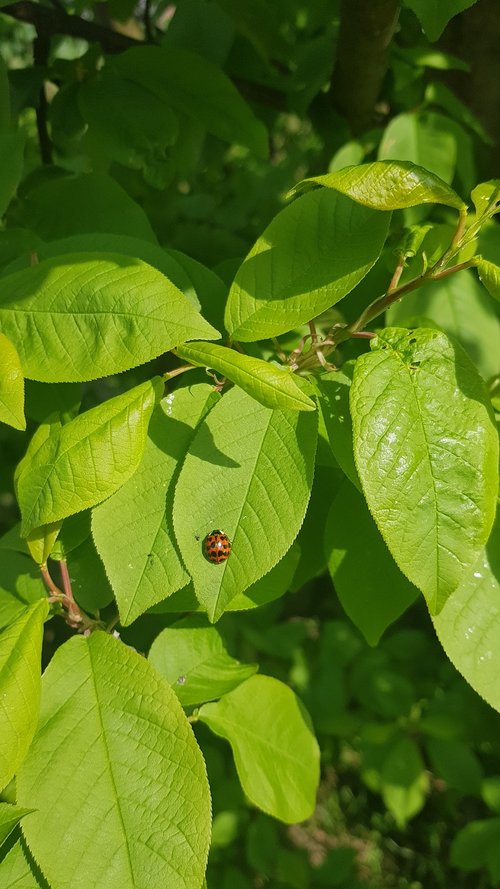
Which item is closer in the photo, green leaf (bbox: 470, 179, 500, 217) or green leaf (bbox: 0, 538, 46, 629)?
green leaf (bbox: 470, 179, 500, 217)

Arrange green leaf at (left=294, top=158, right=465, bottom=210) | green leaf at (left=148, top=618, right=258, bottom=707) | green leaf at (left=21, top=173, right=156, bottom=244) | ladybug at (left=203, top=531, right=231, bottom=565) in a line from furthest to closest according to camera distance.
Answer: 1. green leaf at (left=21, top=173, right=156, bottom=244)
2. green leaf at (left=148, top=618, right=258, bottom=707)
3. ladybug at (left=203, top=531, right=231, bottom=565)
4. green leaf at (left=294, top=158, right=465, bottom=210)

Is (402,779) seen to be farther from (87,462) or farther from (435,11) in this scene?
(435,11)

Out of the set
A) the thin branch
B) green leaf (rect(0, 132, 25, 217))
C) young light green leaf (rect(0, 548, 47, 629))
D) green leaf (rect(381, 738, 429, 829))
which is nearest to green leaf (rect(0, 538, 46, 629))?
young light green leaf (rect(0, 548, 47, 629))

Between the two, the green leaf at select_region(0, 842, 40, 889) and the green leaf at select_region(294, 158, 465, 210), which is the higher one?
the green leaf at select_region(294, 158, 465, 210)

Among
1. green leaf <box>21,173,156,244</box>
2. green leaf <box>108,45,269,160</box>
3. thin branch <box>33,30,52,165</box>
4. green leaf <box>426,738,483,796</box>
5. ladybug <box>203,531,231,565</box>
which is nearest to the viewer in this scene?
ladybug <box>203,531,231,565</box>

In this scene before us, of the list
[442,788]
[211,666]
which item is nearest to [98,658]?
[211,666]

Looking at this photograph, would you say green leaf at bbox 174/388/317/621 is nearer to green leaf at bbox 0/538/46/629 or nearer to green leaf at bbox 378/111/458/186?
green leaf at bbox 0/538/46/629
